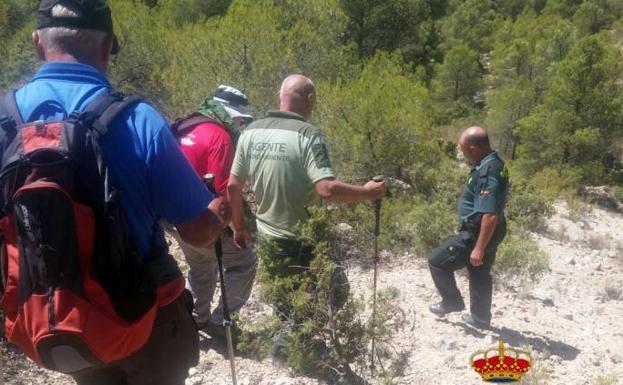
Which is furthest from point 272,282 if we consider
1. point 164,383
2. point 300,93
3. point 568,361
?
point 568,361

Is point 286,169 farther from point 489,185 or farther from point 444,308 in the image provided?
point 444,308

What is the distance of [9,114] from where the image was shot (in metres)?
1.44

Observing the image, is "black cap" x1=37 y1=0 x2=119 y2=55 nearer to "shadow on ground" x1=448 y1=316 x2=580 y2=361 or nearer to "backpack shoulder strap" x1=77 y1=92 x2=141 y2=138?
"backpack shoulder strap" x1=77 y1=92 x2=141 y2=138

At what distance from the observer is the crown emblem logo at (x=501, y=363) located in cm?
318

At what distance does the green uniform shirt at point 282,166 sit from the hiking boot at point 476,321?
1.66 m

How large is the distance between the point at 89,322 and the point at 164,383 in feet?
1.34

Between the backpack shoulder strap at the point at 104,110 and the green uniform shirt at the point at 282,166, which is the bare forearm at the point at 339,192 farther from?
the backpack shoulder strap at the point at 104,110

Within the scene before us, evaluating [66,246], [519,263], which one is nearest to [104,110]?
[66,246]

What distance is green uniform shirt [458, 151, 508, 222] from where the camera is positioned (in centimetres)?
349

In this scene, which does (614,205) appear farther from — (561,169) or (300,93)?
(300,93)

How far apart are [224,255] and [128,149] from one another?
2.07 meters

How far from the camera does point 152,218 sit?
5.16 feet

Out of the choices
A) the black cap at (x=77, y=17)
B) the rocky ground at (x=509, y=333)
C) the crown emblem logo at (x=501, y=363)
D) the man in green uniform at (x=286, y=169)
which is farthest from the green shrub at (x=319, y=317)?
the black cap at (x=77, y=17)

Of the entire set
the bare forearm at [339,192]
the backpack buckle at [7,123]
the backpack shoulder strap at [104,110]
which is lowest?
the bare forearm at [339,192]
